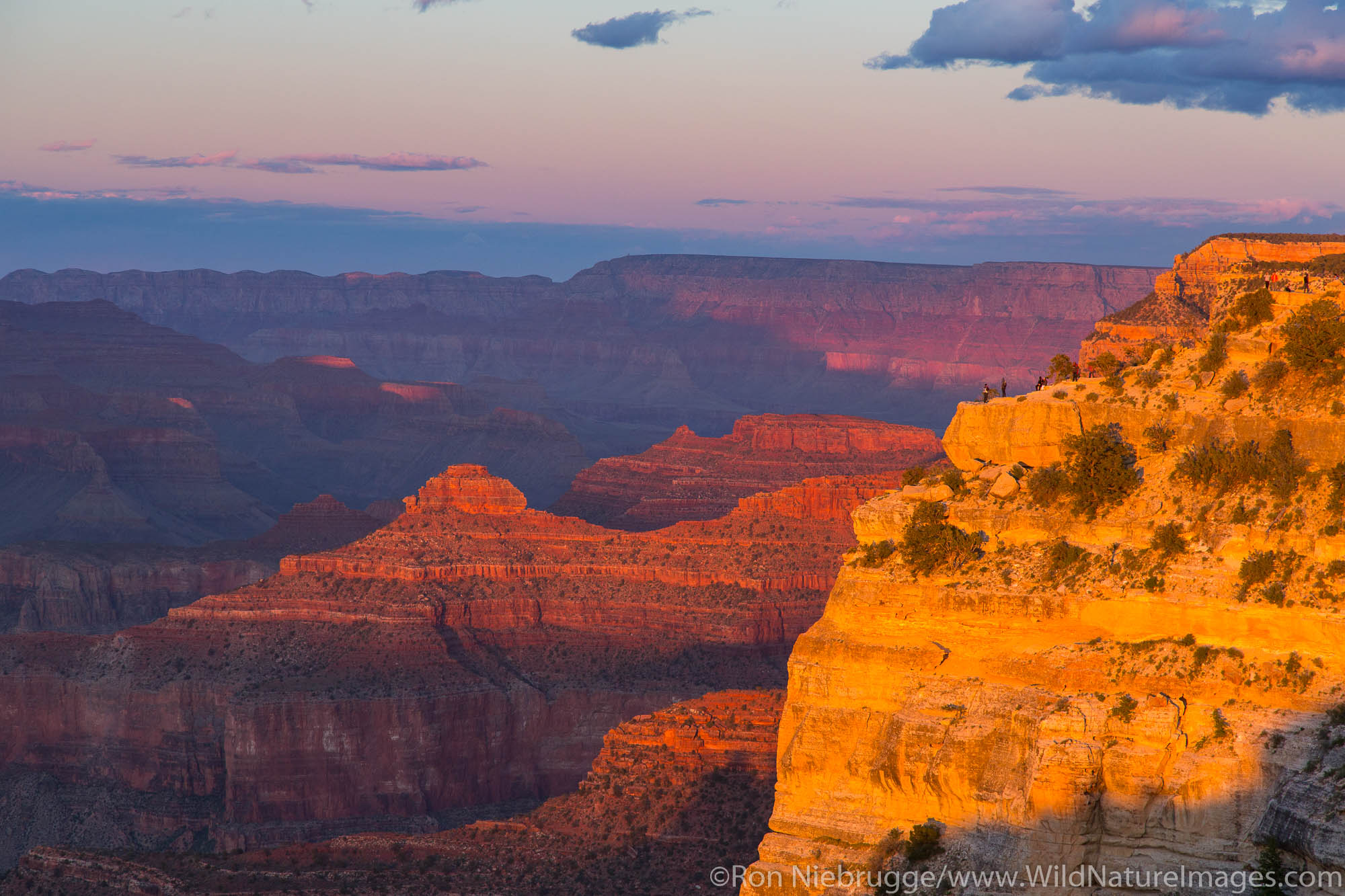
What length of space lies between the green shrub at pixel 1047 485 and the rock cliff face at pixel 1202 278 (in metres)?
40.0

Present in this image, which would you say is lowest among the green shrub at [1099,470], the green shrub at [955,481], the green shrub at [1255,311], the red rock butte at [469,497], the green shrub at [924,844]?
the red rock butte at [469,497]

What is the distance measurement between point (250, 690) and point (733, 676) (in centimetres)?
2073

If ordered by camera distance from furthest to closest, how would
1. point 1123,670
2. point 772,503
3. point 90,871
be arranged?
1. point 772,503
2. point 90,871
3. point 1123,670

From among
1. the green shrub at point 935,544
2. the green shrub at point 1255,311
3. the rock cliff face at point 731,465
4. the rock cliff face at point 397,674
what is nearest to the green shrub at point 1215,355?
the green shrub at point 1255,311

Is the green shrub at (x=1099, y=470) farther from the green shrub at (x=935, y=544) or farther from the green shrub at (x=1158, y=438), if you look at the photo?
the green shrub at (x=935, y=544)

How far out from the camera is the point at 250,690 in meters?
89.8

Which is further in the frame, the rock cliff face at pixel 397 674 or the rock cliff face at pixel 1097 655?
the rock cliff face at pixel 397 674

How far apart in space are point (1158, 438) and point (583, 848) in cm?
2981

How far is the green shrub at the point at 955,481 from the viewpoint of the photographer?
31.5 m

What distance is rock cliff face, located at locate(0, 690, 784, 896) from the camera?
54250mm

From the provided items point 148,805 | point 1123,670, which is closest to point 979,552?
point 1123,670

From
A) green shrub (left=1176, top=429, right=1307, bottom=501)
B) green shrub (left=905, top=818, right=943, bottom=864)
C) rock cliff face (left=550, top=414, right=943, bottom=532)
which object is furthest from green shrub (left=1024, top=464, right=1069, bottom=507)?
rock cliff face (left=550, top=414, right=943, bottom=532)

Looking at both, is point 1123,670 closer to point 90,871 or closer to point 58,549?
point 90,871

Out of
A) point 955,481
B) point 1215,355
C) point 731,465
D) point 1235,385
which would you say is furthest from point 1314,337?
point 731,465
